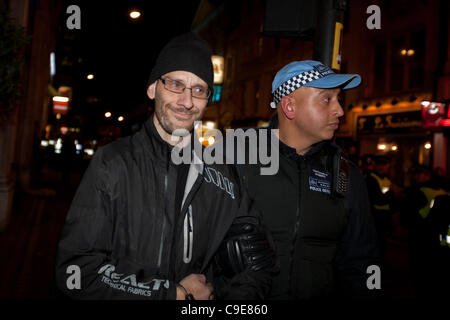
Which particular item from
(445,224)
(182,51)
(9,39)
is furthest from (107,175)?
(9,39)

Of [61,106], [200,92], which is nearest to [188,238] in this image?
[200,92]

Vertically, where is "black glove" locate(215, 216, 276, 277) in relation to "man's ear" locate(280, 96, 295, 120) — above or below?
below

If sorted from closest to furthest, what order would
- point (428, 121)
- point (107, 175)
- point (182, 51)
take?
point (107, 175) → point (182, 51) → point (428, 121)

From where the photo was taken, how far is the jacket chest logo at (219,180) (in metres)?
2.08

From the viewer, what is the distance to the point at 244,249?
194 centimetres

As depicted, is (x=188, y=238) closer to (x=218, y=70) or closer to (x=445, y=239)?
(x=445, y=239)

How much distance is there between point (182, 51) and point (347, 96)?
17.1m

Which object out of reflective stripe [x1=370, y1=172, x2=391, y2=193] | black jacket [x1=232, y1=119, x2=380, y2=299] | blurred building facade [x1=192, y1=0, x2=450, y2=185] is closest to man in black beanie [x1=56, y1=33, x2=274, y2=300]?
black jacket [x1=232, y1=119, x2=380, y2=299]

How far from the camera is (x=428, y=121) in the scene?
12555 millimetres

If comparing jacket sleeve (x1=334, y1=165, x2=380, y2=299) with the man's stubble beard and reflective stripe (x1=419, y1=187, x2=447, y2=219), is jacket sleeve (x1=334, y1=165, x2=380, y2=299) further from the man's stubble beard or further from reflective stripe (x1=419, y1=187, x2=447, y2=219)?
reflective stripe (x1=419, y1=187, x2=447, y2=219)

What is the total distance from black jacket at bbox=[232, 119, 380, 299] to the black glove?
0.38m

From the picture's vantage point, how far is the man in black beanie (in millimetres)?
1715

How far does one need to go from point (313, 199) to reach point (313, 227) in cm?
19
